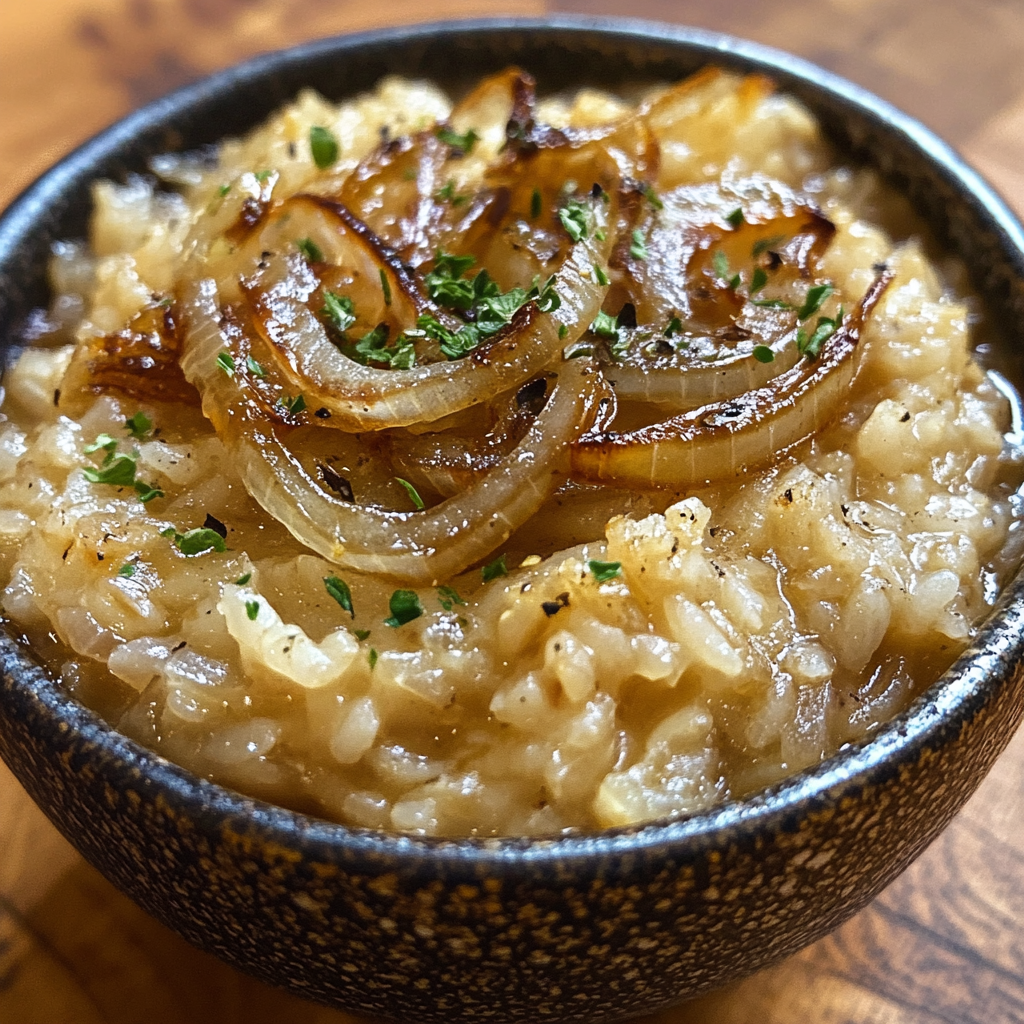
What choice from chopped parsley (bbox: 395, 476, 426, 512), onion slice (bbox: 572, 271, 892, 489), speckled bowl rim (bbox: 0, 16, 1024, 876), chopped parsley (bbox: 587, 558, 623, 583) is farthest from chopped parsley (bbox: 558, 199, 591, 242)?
speckled bowl rim (bbox: 0, 16, 1024, 876)

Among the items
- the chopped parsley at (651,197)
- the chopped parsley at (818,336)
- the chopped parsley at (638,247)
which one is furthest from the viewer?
the chopped parsley at (651,197)

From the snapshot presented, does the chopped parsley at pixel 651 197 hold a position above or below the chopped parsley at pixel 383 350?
above

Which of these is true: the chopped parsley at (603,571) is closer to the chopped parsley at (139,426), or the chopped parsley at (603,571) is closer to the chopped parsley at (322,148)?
the chopped parsley at (139,426)

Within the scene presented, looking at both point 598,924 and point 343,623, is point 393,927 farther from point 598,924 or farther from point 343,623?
point 343,623

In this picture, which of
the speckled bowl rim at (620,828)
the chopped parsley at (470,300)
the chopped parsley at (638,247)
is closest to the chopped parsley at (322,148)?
the chopped parsley at (470,300)

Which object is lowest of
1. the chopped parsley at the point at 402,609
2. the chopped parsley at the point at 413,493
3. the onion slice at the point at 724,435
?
the chopped parsley at the point at 402,609

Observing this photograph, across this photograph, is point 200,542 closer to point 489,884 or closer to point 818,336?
point 489,884

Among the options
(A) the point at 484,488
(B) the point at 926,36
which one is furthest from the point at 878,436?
(B) the point at 926,36

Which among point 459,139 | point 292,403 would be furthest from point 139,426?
point 459,139

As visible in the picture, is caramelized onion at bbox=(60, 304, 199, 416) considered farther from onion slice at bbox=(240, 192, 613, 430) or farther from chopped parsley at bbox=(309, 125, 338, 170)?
chopped parsley at bbox=(309, 125, 338, 170)
